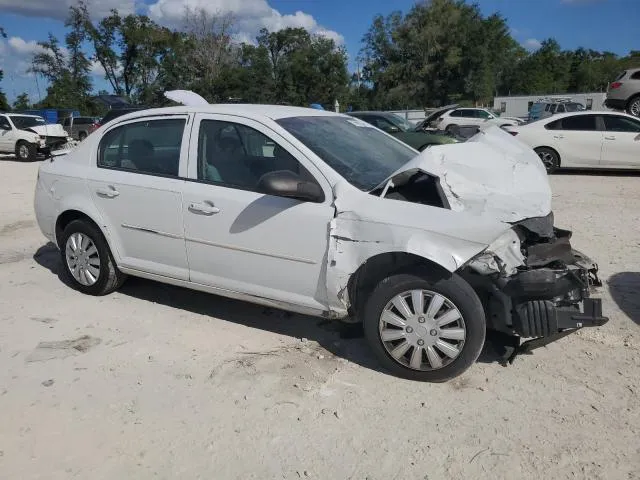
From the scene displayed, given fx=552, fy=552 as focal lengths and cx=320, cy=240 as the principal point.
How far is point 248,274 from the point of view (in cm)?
388

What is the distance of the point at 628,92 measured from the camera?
16.8 meters

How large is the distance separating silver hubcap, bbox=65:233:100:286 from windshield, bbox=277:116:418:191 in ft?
6.99

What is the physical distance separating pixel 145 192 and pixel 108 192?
451 millimetres

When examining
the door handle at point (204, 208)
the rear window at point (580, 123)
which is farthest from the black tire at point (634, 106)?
the door handle at point (204, 208)

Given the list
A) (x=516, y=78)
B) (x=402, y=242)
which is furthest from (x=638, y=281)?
(x=516, y=78)

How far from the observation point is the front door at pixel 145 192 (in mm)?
4180

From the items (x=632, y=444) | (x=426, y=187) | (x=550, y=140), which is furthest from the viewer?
(x=550, y=140)

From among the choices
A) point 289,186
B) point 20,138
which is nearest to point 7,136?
point 20,138

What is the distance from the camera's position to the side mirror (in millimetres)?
3389

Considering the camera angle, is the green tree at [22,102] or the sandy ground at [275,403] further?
the green tree at [22,102]

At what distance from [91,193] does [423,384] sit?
3.13 m

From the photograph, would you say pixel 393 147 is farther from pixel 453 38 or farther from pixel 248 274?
pixel 453 38

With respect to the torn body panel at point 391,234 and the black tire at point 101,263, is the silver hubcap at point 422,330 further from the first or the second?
the black tire at point 101,263

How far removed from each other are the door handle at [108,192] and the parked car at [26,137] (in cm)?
1691
